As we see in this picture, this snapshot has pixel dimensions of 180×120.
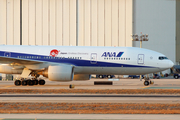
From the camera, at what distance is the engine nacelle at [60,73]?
99.3ft

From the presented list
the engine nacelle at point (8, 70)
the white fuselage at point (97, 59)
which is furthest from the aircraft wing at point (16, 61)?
the engine nacelle at point (8, 70)

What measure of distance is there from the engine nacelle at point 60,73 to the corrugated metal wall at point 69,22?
38.4 metres

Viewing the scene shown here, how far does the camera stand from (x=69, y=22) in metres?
70.0

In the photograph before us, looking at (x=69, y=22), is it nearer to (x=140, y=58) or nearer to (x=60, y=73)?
(x=140, y=58)

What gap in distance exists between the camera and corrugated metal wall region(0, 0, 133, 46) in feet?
227

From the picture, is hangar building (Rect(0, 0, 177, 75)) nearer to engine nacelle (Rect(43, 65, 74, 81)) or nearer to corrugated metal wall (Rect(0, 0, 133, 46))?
corrugated metal wall (Rect(0, 0, 133, 46))

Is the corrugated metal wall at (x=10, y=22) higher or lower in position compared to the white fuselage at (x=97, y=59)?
higher

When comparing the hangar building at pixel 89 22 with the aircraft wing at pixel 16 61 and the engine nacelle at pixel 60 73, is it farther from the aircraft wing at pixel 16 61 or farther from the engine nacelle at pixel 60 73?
the engine nacelle at pixel 60 73

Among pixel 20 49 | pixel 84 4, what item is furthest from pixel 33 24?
pixel 20 49

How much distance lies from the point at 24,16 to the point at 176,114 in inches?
2490

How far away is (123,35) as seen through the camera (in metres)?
69.0

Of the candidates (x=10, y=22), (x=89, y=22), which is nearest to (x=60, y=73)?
(x=89, y=22)

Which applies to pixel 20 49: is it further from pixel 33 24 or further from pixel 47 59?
pixel 33 24

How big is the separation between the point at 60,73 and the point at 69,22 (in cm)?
4115
